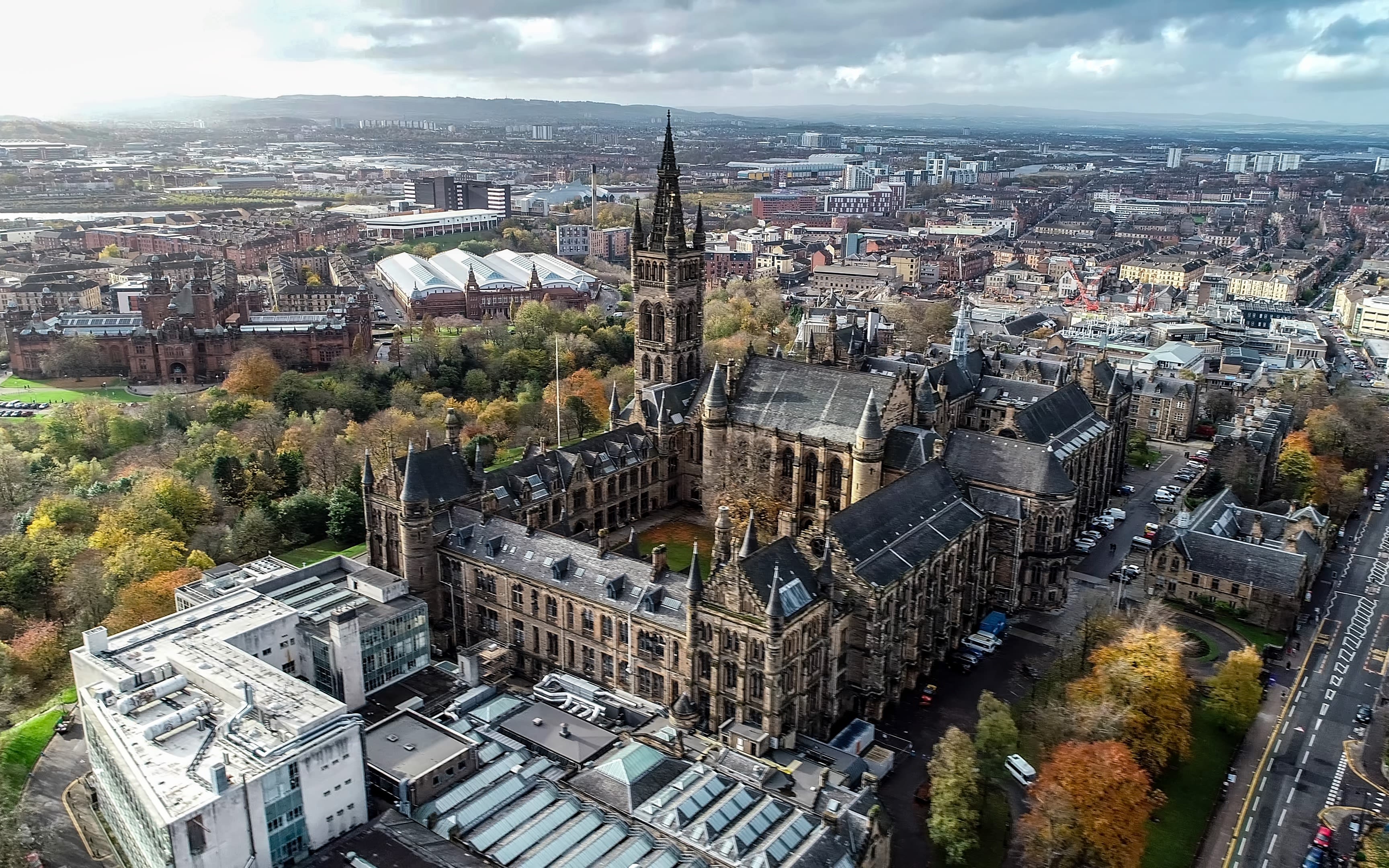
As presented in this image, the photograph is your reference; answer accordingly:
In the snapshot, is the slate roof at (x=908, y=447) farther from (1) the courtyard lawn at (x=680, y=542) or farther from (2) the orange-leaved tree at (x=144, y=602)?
(2) the orange-leaved tree at (x=144, y=602)

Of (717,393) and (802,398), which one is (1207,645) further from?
(717,393)

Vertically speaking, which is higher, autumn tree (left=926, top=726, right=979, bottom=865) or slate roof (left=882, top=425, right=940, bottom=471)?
slate roof (left=882, top=425, right=940, bottom=471)

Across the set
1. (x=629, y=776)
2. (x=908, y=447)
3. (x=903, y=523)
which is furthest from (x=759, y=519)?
(x=629, y=776)

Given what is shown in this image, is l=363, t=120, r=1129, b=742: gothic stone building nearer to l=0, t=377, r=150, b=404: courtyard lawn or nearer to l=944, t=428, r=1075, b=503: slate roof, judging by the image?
l=944, t=428, r=1075, b=503: slate roof

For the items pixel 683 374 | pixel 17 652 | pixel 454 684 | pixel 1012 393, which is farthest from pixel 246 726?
pixel 1012 393

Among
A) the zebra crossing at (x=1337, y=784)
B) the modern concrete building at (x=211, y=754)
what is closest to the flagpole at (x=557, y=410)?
the modern concrete building at (x=211, y=754)

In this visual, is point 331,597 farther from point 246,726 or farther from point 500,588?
point 246,726

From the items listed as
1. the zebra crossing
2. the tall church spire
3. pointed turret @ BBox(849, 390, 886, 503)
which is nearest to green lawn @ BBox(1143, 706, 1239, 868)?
the zebra crossing
